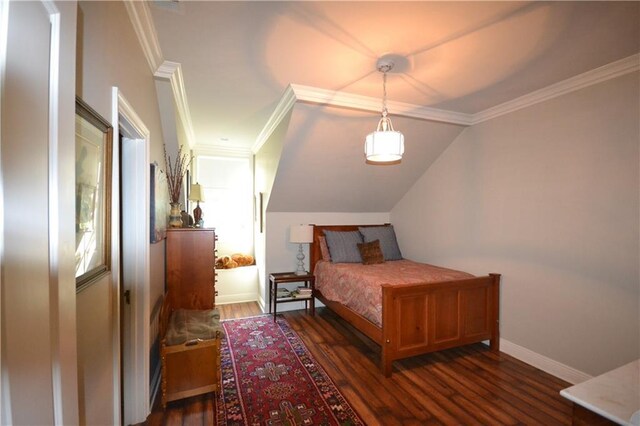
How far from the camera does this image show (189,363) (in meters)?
1.98

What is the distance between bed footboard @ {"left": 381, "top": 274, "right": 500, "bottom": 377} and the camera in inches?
93.0

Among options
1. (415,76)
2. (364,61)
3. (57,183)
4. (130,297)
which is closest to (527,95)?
(415,76)

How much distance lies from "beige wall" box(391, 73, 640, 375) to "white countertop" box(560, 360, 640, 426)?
1.15 meters

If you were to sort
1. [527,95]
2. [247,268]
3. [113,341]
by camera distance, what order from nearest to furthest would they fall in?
[113,341], [527,95], [247,268]

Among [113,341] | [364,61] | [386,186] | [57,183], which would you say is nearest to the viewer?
[57,183]

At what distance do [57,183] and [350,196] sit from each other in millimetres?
3550

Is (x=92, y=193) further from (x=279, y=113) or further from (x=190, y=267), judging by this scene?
(x=279, y=113)

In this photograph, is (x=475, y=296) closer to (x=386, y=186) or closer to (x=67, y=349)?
(x=386, y=186)

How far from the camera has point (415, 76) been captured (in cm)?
230

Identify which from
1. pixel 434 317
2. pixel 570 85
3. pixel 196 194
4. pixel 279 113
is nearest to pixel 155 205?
pixel 196 194

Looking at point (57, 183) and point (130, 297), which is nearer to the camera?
point (57, 183)


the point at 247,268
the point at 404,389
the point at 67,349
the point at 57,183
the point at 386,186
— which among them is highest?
the point at 386,186

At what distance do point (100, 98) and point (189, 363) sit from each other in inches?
69.1

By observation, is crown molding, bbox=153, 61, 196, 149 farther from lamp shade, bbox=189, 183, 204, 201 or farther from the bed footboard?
the bed footboard
